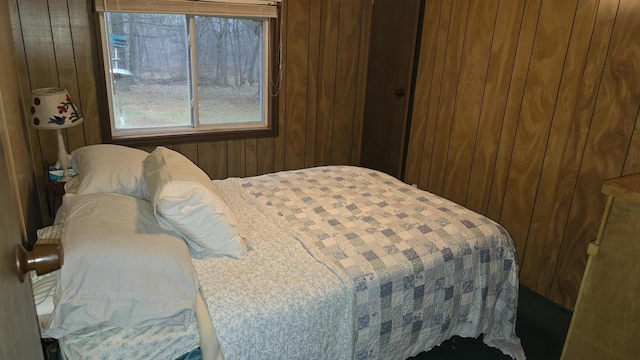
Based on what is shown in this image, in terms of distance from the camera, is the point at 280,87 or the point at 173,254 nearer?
the point at 173,254

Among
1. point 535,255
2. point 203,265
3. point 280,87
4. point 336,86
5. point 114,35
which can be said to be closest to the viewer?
point 203,265

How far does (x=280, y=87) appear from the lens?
11.5 feet

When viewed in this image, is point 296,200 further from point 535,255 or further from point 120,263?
point 535,255

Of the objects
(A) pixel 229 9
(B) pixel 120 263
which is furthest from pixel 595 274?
(A) pixel 229 9

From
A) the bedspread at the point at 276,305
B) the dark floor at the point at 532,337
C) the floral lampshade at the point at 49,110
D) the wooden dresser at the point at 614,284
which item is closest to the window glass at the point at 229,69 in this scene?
the floral lampshade at the point at 49,110

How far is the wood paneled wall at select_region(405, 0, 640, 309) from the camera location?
7.32 feet

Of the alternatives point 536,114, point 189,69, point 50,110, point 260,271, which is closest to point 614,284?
point 260,271

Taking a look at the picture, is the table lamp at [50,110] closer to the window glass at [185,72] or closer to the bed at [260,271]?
the bed at [260,271]

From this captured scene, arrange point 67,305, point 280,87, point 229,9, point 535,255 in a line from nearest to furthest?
point 67,305 < point 535,255 < point 229,9 < point 280,87

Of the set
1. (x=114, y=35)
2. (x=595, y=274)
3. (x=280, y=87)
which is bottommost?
(x=595, y=274)

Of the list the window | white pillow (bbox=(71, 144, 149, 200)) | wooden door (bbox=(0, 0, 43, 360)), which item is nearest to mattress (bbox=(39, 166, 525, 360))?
white pillow (bbox=(71, 144, 149, 200))

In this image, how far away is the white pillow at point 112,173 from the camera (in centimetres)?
187

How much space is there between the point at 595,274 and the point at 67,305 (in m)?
1.45

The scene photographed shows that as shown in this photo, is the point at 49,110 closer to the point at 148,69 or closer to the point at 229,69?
the point at 148,69
